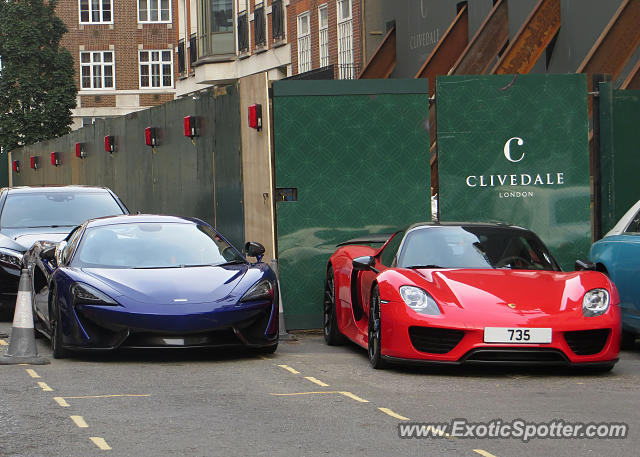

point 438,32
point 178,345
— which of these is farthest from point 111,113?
point 178,345

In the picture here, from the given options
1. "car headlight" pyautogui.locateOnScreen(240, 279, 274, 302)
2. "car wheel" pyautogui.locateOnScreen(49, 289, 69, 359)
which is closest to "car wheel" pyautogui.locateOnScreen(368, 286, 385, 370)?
"car headlight" pyautogui.locateOnScreen(240, 279, 274, 302)

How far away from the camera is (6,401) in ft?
27.8

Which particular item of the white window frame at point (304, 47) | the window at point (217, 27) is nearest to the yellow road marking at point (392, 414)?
the white window frame at point (304, 47)

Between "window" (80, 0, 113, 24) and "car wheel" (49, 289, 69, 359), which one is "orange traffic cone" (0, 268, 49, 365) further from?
"window" (80, 0, 113, 24)

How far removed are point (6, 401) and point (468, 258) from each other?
14.1ft

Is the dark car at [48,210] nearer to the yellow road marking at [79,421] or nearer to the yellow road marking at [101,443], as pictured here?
the yellow road marking at [79,421]

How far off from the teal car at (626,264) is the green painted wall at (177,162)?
4.96m

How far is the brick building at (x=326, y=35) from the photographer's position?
109ft

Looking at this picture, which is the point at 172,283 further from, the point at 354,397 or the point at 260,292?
the point at 354,397

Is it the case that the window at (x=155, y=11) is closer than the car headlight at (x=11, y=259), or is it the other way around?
the car headlight at (x=11, y=259)

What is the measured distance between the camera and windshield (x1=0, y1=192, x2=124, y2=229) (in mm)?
16422

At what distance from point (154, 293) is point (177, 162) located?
9783 mm

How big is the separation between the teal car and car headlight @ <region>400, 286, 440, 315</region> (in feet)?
8.25

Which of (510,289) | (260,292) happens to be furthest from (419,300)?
(260,292)
